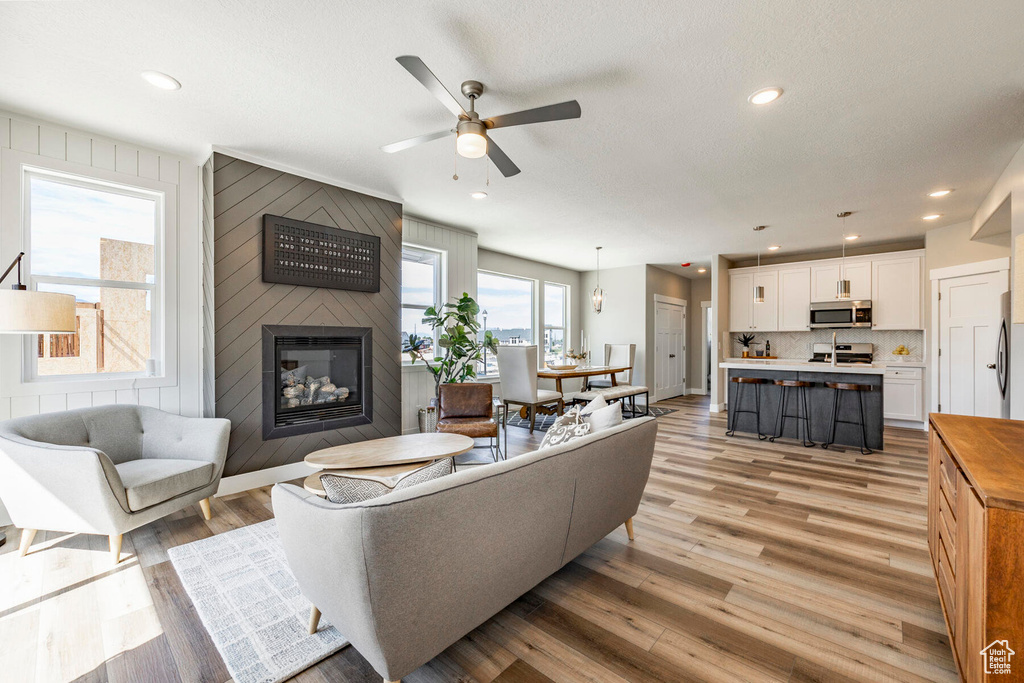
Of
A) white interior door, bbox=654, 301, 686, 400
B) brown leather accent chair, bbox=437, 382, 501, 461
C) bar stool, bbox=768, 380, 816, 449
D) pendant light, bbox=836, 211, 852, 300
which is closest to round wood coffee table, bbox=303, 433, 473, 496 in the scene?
brown leather accent chair, bbox=437, 382, 501, 461

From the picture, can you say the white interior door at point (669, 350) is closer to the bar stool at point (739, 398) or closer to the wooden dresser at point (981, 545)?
the bar stool at point (739, 398)

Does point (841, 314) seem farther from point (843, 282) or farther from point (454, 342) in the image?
point (454, 342)

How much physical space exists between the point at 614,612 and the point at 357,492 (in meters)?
1.25

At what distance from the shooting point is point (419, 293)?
17.9 ft

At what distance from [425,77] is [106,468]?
2457 millimetres

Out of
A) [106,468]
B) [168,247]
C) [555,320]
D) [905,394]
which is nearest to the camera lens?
[106,468]

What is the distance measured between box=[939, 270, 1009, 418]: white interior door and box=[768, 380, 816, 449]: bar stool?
1.60 meters

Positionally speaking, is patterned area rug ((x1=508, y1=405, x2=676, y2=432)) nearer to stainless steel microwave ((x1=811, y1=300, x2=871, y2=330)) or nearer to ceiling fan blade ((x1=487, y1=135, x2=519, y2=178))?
stainless steel microwave ((x1=811, y1=300, x2=871, y2=330))

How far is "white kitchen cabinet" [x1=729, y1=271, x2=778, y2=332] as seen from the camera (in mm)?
7195

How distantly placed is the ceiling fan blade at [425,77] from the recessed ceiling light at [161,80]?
1.43 metres

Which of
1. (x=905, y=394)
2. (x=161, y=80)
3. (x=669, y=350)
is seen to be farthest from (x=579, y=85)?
(x=669, y=350)

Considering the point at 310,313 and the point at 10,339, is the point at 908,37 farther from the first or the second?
the point at 10,339

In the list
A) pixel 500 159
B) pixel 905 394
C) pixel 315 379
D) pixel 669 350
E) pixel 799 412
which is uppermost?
pixel 500 159

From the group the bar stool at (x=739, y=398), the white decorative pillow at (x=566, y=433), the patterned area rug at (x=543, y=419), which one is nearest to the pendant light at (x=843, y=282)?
the bar stool at (x=739, y=398)
